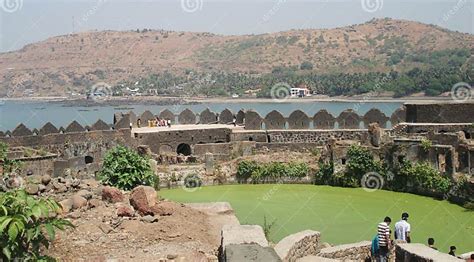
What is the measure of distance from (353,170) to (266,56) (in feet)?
398

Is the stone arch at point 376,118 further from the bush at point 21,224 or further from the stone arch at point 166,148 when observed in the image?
the bush at point 21,224

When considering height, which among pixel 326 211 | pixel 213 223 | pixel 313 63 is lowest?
pixel 326 211

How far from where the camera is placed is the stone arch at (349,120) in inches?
1045

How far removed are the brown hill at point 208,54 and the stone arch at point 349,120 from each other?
289 feet

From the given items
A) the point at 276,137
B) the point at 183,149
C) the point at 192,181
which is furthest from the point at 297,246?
the point at 183,149

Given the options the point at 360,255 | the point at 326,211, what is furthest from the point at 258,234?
the point at 326,211

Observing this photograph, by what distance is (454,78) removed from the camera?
76.7m

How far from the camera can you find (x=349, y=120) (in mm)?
26703

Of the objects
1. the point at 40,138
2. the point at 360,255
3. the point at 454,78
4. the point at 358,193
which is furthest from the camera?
the point at 454,78

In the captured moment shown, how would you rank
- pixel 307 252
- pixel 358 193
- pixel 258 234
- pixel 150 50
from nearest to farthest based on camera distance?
pixel 258 234, pixel 307 252, pixel 358 193, pixel 150 50

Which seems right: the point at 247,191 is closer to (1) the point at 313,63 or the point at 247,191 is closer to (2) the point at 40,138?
(2) the point at 40,138

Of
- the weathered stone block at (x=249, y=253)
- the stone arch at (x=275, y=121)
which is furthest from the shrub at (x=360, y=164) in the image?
the weathered stone block at (x=249, y=253)

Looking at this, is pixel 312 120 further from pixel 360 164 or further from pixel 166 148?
pixel 166 148

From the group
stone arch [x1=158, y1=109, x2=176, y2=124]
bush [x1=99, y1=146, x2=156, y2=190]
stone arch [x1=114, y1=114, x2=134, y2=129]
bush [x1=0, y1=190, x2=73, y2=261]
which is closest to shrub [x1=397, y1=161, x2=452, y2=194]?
bush [x1=99, y1=146, x2=156, y2=190]
